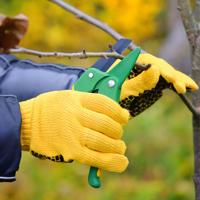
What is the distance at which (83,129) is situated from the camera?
1400 mm

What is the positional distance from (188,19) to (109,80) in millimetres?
260

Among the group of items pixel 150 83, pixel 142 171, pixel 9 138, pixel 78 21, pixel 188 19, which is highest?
pixel 188 19

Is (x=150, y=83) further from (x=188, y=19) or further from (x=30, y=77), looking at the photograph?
(x=30, y=77)

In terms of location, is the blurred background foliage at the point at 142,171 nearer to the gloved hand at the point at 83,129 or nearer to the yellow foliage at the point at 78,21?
→ the yellow foliage at the point at 78,21

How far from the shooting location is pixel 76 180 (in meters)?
4.01

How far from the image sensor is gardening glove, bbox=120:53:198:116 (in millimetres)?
1449

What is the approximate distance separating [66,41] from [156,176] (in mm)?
4957

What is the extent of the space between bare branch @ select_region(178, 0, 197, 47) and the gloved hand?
24cm

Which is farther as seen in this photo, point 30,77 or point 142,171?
point 142,171

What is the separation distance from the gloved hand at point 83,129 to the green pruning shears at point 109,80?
2 centimetres

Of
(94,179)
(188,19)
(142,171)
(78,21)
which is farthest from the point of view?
(78,21)

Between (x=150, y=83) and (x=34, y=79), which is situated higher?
(x=150, y=83)

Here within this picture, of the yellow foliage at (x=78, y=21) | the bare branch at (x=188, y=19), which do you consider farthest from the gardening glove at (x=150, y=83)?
the yellow foliage at (x=78, y=21)

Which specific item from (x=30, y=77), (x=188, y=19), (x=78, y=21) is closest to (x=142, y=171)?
(x=30, y=77)
